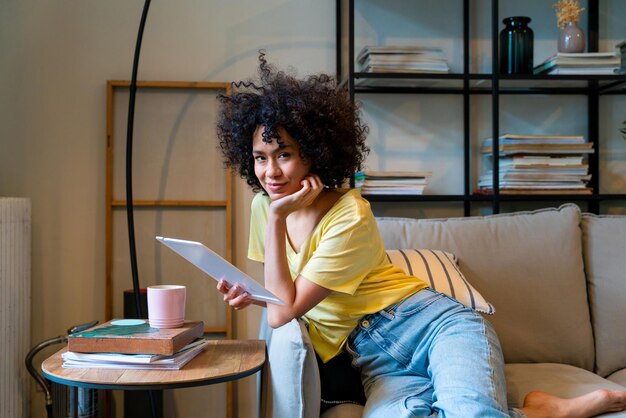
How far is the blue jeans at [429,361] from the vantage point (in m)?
1.39

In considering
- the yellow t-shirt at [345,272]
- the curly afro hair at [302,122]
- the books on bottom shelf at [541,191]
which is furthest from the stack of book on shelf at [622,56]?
the yellow t-shirt at [345,272]

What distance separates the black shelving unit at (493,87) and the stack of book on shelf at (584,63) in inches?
1.1

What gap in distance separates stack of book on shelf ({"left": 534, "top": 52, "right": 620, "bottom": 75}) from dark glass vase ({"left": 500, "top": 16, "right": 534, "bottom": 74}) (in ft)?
0.28

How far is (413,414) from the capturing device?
139 cm

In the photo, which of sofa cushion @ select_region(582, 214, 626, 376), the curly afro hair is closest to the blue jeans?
the curly afro hair

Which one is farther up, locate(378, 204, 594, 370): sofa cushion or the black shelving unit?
the black shelving unit

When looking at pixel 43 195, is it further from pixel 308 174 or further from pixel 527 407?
pixel 527 407

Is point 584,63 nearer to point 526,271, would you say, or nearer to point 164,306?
point 526,271

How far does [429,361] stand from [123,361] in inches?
27.1

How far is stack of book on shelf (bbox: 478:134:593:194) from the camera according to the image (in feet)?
8.33

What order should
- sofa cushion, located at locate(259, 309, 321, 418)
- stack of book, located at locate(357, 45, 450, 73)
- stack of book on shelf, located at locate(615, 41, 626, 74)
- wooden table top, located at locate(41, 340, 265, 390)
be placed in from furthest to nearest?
stack of book on shelf, located at locate(615, 41, 626, 74) → stack of book, located at locate(357, 45, 450, 73) → sofa cushion, located at locate(259, 309, 321, 418) → wooden table top, located at locate(41, 340, 265, 390)

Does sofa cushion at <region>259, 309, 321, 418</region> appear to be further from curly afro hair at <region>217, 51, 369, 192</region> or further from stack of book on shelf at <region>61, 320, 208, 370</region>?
curly afro hair at <region>217, 51, 369, 192</region>

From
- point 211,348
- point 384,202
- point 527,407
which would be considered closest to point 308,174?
point 211,348

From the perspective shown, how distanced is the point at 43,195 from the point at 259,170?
49.5 inches
